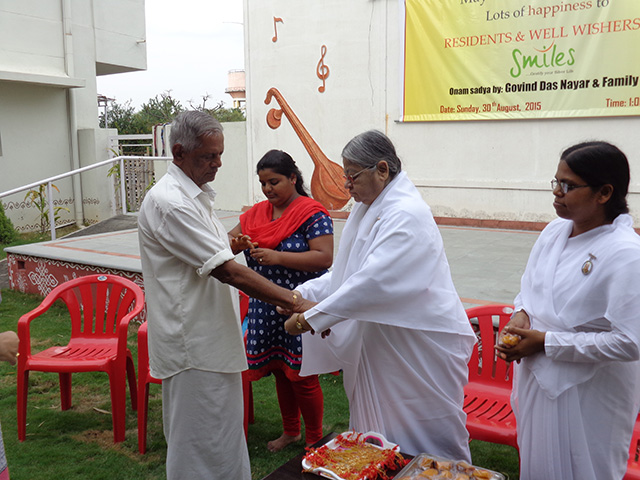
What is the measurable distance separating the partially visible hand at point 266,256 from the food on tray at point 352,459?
110cm

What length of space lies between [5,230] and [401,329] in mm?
10277

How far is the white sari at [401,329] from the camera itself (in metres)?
2.15

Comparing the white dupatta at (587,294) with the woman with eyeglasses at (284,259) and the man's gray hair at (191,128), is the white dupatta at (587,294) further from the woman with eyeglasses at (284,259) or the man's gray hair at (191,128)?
the man's gray hair at (191,128)

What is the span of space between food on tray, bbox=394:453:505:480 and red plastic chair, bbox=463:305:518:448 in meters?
0.84

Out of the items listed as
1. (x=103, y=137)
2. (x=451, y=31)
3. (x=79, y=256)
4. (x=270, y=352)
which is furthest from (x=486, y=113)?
(x=103, y=137)

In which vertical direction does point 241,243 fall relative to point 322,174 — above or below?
below

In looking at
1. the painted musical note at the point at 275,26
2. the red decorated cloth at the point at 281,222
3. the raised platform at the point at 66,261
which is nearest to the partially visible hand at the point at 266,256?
the red decorated cloth at the point at 281,222

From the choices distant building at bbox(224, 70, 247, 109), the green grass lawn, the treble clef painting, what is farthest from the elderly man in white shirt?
distant building at bbox(224, 70, 247, 109)

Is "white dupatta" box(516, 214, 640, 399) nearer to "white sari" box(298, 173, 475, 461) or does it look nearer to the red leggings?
"white sari" box(298, 173, 475, 461)

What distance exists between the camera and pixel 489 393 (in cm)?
293

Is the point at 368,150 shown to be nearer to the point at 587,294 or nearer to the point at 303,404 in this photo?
the point at 587,294

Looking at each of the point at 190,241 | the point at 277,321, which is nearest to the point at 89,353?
the point at 277,321

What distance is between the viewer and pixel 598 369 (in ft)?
6.27

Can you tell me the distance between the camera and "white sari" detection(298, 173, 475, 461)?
2.15 meters
